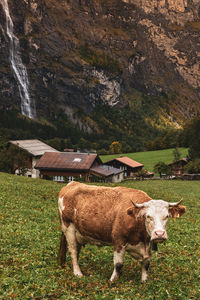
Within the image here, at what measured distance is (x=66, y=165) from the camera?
285ft

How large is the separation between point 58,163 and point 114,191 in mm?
76580

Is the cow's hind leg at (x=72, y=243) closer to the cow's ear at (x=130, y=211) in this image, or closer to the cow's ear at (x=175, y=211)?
the cow's ear at (x=130, y=211)

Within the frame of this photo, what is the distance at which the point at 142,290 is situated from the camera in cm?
1123

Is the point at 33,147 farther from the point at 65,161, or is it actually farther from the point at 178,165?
the point at 178,165

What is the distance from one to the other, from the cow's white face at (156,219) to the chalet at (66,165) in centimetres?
7379

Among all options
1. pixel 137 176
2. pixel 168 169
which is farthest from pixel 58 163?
pixel 168 169

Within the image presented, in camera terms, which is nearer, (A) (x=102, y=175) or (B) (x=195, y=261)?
(B) (x=195, y=261)

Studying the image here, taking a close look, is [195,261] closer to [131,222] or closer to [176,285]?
[176,285]

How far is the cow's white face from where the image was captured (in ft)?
32.6

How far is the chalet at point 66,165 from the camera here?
85750 mm

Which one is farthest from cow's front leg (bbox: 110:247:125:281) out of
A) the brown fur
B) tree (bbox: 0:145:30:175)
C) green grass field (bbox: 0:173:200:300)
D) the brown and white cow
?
tree (bbox: 0:145:30:175)

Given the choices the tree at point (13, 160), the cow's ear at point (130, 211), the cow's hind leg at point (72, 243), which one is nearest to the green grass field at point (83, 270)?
the cow's hind leg at point (72, 243)

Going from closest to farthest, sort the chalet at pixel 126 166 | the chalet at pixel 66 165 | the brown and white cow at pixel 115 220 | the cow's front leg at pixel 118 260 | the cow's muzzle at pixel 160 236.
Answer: the cow's muzzle at pixel 160 236 < the brown and white cow at pixel 115 220 < the cow's front leg at pixel 118 260 < the chalet at pixel 66 165 < the chalet at pixel 126 166

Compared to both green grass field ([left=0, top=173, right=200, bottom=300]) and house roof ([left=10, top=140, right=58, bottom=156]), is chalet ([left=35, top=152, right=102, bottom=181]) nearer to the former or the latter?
house roof ([left=10, top=140, right=58, bottom=156])
